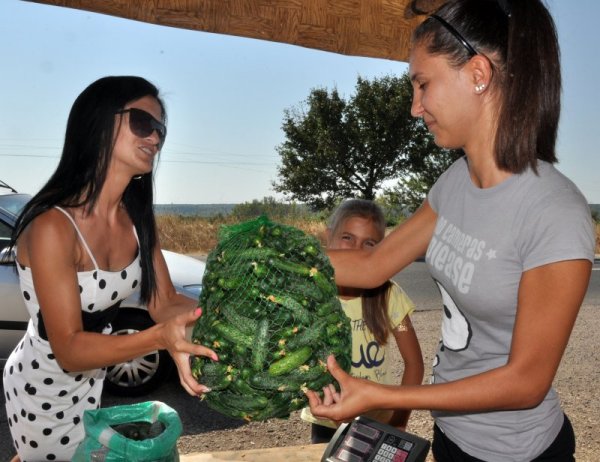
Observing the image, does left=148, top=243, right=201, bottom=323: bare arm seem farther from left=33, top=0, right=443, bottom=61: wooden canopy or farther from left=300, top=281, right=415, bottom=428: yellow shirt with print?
left=33, top=0, right=443, bottom=61: wooden canopy

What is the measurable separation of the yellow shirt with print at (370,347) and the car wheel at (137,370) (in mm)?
2701

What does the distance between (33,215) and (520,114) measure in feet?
5.56

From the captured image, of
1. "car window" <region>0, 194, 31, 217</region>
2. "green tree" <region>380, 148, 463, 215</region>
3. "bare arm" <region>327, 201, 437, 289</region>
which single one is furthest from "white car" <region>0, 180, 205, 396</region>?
"green tree" <region>380, 148, 463, 215</region>

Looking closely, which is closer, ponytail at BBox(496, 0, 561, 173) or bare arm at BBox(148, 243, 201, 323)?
ponytail at BBox(496, 0, 561, 173)

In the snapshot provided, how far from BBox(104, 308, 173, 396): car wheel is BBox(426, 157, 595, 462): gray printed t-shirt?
12.2ft

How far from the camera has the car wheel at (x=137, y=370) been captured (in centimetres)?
533

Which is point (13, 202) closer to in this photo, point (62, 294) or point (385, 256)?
point (62, 294)

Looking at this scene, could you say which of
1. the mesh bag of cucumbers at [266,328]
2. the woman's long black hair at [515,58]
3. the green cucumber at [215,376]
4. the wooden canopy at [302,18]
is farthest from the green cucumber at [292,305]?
the wooden canopy at [302,18]

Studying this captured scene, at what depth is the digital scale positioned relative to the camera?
216cm

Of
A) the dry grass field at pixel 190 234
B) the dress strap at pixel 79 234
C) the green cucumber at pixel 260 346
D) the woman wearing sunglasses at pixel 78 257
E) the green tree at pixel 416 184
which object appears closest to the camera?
the green cucumber at pixel 260 346

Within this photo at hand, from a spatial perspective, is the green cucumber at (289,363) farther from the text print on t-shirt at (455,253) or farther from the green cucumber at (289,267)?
the text print on t-shirt at (455,253)

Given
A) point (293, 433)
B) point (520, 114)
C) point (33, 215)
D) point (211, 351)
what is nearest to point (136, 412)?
point (33, 215)

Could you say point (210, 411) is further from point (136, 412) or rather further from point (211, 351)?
point (211, 351)

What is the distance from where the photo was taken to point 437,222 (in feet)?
6.68
